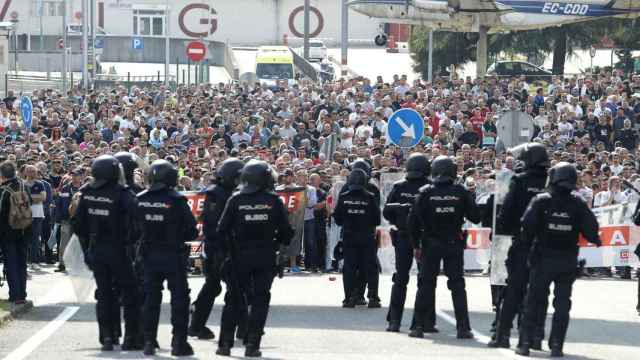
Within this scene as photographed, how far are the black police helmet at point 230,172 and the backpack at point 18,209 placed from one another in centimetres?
363

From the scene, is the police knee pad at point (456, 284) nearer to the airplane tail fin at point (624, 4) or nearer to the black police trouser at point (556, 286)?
the black police trouser at point (556, 286)

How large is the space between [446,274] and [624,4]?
31.1 metres

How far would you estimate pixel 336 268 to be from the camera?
2402cm

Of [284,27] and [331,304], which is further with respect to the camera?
[284,27]

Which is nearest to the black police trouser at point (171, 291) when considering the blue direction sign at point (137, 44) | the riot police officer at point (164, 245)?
the riot police officer at point (164, 245)

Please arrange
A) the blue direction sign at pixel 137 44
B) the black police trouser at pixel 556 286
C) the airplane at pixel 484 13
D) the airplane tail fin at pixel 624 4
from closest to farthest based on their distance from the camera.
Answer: the black police trouser at pixel 556 286, the airplane at pixel 484 13, the airplane tail fin at pixel 624 4, the blue direction sign at pixel 137 44

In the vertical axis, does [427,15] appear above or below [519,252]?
above

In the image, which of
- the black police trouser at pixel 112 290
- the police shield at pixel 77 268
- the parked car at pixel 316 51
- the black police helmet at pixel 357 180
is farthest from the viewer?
the parked car at pixel 316 51

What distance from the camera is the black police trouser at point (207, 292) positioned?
14297 millimetres

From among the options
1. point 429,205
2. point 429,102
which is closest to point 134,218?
point 429,205

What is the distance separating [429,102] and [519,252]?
20951 mm

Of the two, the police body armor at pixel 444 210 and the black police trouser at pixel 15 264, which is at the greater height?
the police body armor at pixel 444 210

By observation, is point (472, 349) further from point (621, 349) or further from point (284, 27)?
point (284, 27)

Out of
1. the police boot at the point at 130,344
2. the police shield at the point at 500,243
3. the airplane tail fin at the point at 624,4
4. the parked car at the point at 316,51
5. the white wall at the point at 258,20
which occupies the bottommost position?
the police boot at the point at 130,344
